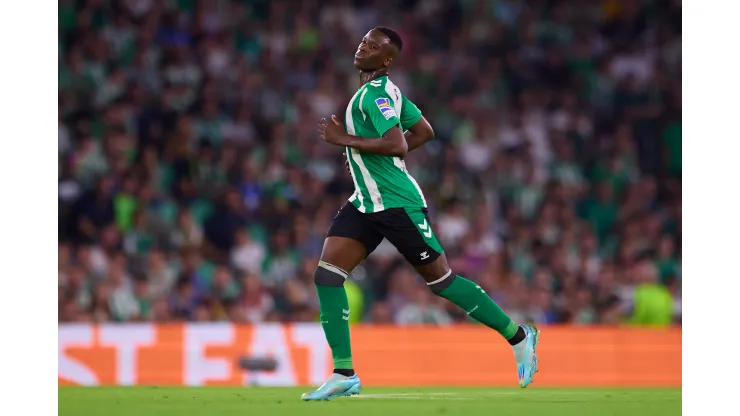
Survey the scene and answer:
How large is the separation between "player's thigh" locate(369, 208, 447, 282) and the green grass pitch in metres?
0.88

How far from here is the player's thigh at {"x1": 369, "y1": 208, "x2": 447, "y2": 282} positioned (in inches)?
280

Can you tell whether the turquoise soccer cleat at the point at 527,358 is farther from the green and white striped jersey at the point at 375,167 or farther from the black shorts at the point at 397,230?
the green and white striped jersey at the point at 375,167

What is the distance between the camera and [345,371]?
7.16 meters

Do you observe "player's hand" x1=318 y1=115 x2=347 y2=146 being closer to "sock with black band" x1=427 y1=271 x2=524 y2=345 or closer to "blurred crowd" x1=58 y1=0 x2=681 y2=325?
"sock with black band" x1=427 y1=271 x2=524 y2=345

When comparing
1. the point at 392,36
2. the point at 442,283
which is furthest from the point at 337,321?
the point at 392,36

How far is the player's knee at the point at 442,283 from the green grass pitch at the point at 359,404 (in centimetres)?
68

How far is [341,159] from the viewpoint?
16.2 meters

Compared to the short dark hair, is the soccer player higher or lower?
lower

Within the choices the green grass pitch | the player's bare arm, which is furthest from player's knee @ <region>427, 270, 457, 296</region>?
the player's bare arm

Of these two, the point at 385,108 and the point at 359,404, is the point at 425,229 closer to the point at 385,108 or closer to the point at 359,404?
the point at 385,108

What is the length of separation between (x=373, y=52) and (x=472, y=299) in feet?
5.30

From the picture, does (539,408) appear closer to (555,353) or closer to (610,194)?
(555,353)
